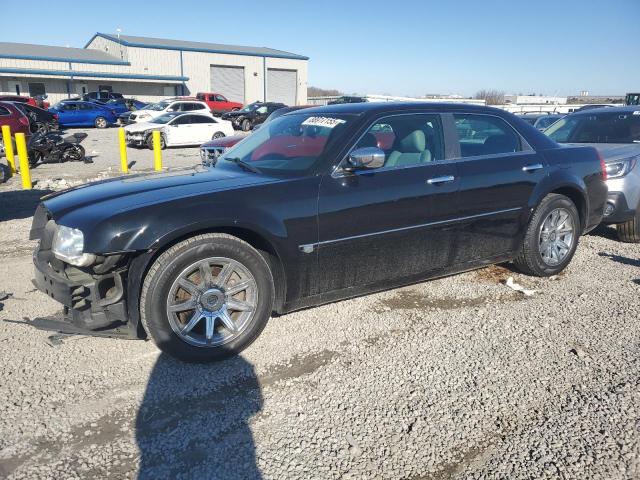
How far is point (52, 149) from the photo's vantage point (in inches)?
528

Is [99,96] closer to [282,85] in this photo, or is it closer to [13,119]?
[13,119]

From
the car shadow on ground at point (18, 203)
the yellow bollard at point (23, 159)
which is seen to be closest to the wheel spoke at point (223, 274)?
the car shadow on ground at point (18, 203)

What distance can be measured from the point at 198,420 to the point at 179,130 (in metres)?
16.4

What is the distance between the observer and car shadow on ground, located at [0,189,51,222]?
7641 millimetres

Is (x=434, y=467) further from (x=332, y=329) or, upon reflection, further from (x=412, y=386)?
(x=332, y=329)

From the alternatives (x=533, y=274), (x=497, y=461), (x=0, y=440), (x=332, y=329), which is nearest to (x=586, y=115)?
(x=533, y=274)

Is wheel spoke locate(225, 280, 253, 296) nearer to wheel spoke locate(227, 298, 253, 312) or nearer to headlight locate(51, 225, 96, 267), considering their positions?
wheel spoke locate(227, 298, 253, 312)

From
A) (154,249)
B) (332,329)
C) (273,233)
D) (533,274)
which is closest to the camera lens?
(154,249)

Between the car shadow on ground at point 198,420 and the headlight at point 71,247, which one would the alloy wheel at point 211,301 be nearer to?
the car shadow on ground at point 198,420

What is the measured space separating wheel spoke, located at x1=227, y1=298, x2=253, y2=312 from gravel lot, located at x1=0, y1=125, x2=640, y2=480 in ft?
1.12

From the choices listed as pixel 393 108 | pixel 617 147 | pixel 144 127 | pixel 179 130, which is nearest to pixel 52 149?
pixel 144 127

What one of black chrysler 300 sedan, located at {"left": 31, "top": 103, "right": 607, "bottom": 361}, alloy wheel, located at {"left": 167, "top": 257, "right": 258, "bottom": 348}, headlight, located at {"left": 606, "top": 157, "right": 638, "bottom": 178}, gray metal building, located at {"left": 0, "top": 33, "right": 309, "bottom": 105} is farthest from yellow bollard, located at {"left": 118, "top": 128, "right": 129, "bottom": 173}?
gray metal building, located at {"left": 0, "top": 33, "right": 309, "bottom": 105}

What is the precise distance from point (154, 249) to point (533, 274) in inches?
144

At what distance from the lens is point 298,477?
2.24m
